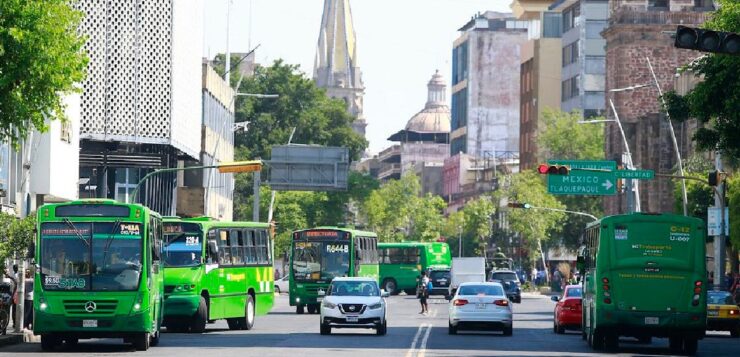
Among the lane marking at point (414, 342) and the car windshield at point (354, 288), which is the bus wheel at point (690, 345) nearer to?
the lane marking at point (414, 342)

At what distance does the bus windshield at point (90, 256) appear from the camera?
3400cm

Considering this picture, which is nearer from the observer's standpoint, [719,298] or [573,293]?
[573,293]

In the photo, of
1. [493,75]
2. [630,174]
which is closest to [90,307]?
[630,174]

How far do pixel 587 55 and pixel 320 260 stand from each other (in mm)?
80864

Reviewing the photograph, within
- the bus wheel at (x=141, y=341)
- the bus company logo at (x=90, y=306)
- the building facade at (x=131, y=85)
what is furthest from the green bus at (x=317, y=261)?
the bus company logo at (x=90, y=306)

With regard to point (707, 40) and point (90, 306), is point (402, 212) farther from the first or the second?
point (707, 40)

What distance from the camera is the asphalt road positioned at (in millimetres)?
34219

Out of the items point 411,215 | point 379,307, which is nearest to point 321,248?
point 379,307

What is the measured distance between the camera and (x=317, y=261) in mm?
64938

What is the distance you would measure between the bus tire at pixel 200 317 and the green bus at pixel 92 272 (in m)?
9.25

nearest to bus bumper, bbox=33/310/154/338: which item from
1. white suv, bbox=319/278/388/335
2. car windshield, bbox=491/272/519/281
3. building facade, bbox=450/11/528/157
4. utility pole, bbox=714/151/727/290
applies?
white suv, bbox=319/278/388/335

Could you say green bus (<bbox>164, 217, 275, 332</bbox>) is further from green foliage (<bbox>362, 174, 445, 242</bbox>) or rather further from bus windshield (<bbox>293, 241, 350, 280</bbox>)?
green foliage (<bbox>362, 174, 445, 242</bbox>)

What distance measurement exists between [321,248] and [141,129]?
10.2 m

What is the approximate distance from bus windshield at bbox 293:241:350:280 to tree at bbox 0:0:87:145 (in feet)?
109
